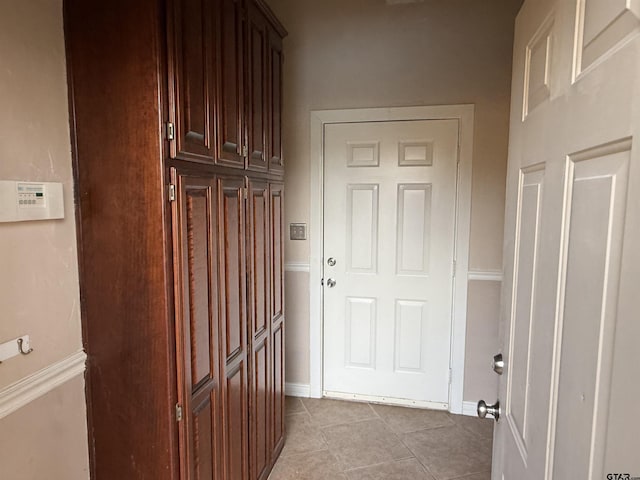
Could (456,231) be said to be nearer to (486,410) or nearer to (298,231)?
(298,231)

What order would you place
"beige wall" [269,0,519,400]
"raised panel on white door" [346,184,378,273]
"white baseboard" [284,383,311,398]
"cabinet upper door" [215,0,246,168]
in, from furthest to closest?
"white baseboard" [284,383,311,398]
"raised panel on white door" [346,184,378,273]
"beige wall" [269,0,519,400]
"cabinet upper door" [215,0,246,168]

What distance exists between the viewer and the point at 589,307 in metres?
0.61

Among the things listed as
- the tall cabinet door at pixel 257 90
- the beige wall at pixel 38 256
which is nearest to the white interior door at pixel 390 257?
the tall cabinet door at pixel 257 90

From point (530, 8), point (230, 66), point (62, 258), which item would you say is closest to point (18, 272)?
point (62, 258)

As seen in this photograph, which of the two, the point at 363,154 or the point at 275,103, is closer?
the point at 275,103

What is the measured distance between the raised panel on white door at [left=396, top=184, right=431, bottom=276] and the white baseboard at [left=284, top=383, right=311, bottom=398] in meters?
1.15

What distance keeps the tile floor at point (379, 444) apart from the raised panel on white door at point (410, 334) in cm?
33

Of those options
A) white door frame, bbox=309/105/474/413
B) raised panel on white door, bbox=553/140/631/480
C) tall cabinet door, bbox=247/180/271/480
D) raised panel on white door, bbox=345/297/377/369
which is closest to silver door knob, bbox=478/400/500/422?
raised panel on white door, bbox=553/140/631/480

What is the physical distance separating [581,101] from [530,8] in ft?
1.68

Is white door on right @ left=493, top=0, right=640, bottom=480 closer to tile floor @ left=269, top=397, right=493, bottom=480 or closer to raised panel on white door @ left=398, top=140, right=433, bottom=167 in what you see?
tile floor @ left=269, top=397, right=493, bottom=480

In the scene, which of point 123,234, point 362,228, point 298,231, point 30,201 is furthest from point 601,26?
point 298,231

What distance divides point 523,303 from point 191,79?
1181 mm

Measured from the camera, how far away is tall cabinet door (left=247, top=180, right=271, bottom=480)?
1.90m

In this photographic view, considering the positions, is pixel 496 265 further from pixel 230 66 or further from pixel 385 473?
pixel 230 66
